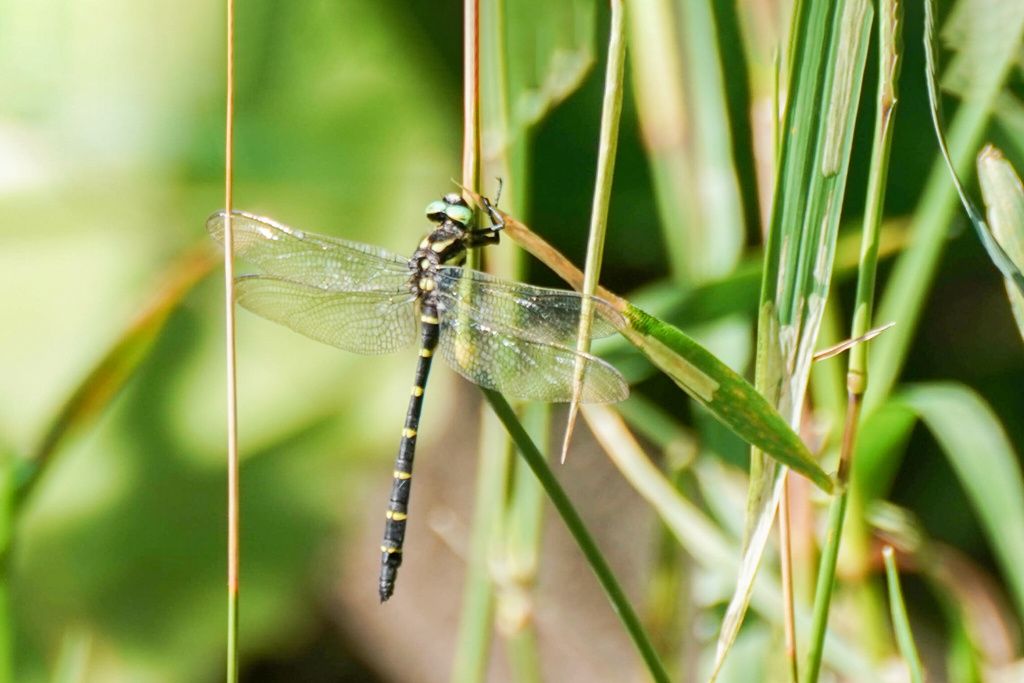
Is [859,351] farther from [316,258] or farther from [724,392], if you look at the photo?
[316,258]

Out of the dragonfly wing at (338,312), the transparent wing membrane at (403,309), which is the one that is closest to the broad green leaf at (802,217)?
the transparent wing membrane at (403,309)

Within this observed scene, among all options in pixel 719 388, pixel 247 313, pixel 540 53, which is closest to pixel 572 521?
pixel 719 388

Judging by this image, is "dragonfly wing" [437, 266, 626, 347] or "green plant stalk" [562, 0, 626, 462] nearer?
"green plant stalk" [562, 0, 626, 462]

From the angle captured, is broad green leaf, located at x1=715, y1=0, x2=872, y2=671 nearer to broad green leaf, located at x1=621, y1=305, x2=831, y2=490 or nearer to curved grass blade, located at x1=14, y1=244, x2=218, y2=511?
broad green leaf, located at x1=621, y1=305, x2=831, y2=490

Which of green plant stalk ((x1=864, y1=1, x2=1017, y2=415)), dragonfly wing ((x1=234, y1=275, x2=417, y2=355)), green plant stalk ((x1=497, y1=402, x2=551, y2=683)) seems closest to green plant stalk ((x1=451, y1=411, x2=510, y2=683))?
green plant stalk ((x1=497, y1=402, x2=551, y2=683))

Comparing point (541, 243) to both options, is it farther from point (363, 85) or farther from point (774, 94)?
point (363, 85)

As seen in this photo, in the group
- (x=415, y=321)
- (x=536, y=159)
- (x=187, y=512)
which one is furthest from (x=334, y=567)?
(x=536, y=159)

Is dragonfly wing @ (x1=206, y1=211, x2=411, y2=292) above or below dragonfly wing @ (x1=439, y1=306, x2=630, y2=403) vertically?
above
